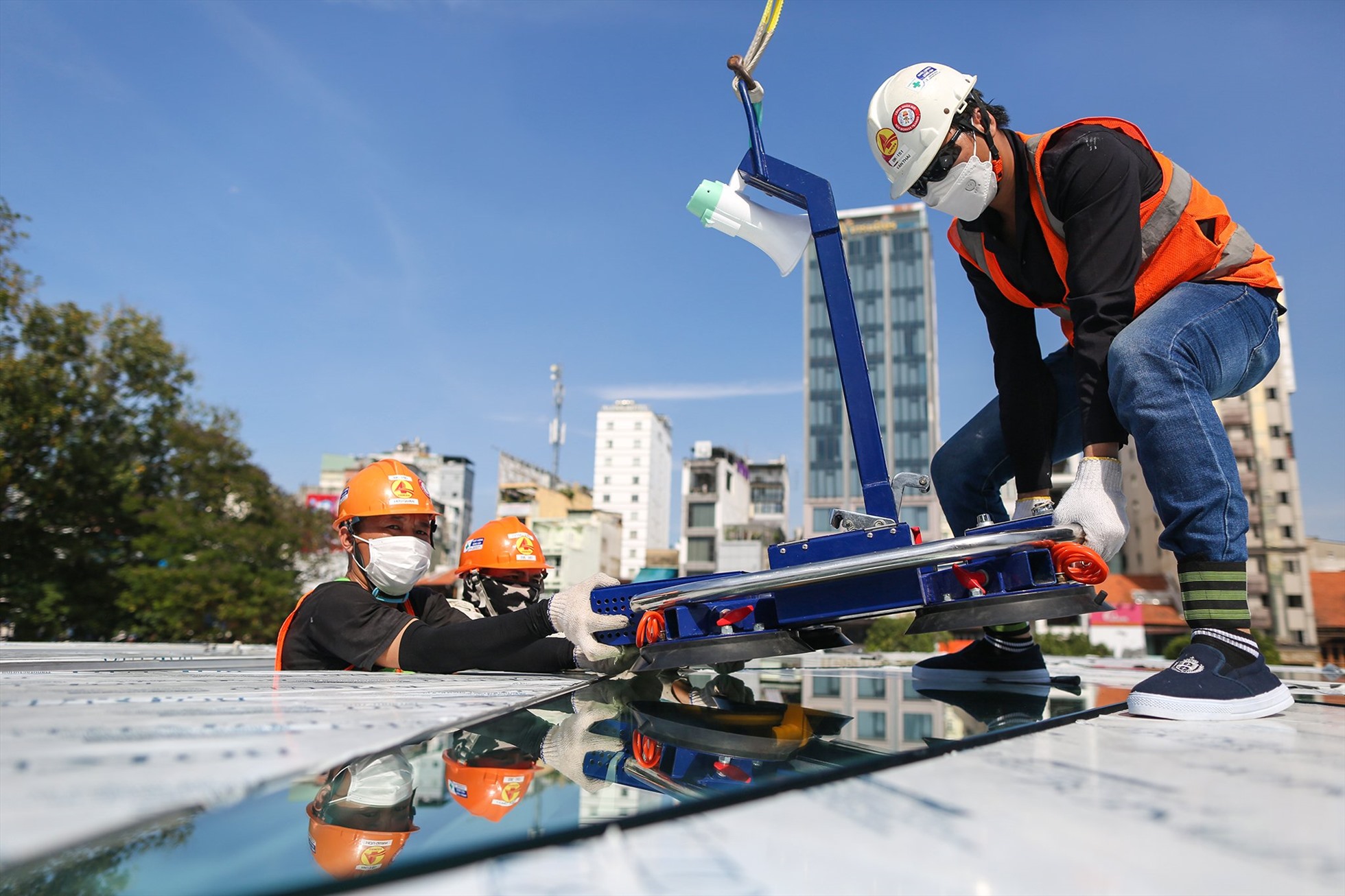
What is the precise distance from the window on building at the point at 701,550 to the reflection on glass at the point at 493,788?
69.2 meters

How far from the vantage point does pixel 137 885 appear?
676 mm

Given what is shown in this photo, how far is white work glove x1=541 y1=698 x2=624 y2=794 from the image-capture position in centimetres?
107

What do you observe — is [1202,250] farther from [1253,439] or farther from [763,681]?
[1253,439]

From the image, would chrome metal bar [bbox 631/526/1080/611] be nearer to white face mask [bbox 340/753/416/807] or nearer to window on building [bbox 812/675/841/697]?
window on building [bbox 812/675/841/697]

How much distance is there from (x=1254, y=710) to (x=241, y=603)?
22735mm

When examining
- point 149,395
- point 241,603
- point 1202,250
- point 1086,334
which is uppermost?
point 149,395

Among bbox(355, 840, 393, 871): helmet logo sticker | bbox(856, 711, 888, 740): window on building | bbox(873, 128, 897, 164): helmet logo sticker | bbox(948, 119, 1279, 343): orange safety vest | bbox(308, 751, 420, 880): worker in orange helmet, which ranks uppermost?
bbox(873, 128, 897, 164): helmet logo sticker

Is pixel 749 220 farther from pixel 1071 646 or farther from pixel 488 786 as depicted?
pixel 1071 646

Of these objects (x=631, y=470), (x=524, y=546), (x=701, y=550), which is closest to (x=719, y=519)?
(x=701, y=550)

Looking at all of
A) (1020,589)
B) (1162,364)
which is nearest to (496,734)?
(1020,589)

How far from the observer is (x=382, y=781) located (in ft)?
3.21

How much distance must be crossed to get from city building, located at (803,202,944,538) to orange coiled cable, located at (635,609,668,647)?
76.9 m

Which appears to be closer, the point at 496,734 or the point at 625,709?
the point at 496,734

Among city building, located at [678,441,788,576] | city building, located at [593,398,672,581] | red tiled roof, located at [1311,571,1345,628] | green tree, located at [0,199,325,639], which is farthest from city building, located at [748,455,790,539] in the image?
green tree, located at [0,199,325,639]
